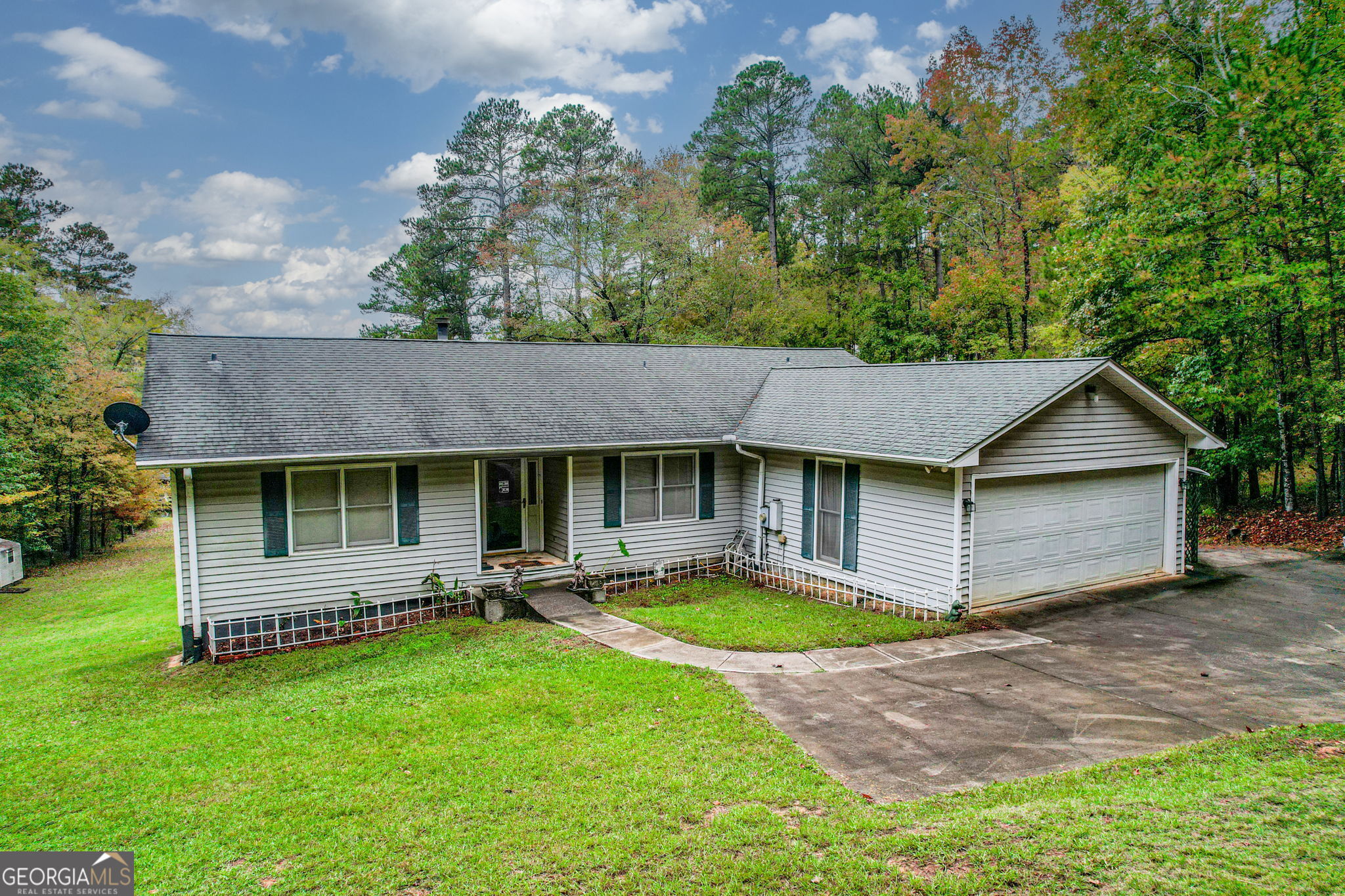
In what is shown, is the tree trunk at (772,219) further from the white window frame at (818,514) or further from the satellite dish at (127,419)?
the satellite dish at (127,419)

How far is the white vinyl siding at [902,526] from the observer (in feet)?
33.6

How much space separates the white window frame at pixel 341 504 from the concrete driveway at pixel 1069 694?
634 centimetres

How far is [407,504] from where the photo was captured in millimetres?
11289

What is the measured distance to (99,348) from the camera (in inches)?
1073

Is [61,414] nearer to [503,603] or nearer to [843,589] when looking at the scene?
[503,603]

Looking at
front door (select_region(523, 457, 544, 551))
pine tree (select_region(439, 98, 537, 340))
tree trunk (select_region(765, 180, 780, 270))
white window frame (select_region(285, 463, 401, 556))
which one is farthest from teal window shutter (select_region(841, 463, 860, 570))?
pine tree (select_region(439, 98, 537, 340))

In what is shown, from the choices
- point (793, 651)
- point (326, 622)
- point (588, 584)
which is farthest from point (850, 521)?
point (326, 622)

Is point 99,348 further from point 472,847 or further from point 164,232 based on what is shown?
point 472,847

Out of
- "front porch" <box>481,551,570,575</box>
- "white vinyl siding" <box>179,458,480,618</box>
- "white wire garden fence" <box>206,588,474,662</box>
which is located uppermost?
"white vinyl siding" <box>179,458,480,618</box>

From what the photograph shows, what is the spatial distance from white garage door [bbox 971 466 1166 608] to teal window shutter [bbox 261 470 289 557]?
10.4 meters

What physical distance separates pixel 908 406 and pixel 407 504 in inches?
334

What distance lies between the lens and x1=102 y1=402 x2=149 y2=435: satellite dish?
9258mm

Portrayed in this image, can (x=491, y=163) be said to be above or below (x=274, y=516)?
above

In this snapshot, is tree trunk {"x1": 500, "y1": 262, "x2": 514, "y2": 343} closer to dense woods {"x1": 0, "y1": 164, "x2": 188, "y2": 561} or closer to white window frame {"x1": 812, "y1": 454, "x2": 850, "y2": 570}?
dense woods {"x1": 0, "y1": 164, "x2": 188, "y2": 561}
